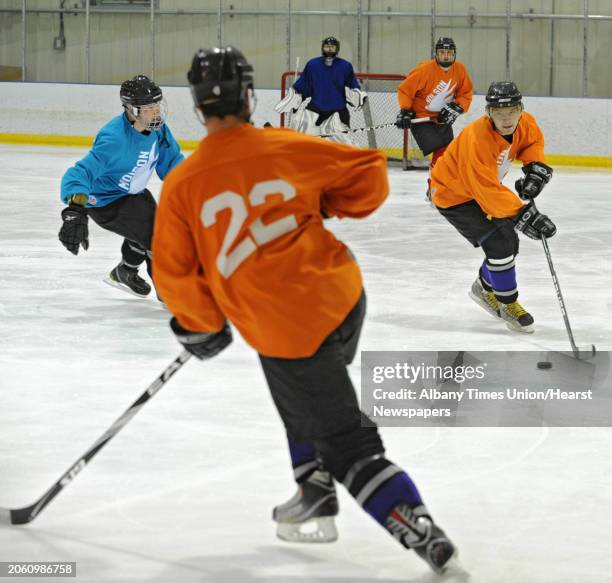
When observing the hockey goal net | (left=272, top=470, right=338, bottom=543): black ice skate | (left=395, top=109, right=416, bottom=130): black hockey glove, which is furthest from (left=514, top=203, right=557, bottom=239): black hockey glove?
the hockey goal net

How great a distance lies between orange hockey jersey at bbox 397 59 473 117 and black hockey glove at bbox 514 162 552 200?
14.3 ft

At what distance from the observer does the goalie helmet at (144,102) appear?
13.8 ft

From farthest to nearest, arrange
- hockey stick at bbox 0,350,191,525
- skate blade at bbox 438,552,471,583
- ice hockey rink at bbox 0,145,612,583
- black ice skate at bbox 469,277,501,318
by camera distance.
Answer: black ice skate at bbox 469,277,501,318 < hockey stick at bbox 0,350,191,525 < ice hockey rink at bbox 0,145,612,583 < skate blade at bbox 438,552,471,583

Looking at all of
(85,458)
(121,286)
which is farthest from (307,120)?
(85,458)

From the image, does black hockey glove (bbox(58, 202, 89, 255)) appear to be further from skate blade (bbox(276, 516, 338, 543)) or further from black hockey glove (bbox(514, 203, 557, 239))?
skate blade (bbox(276, 516, 338, 543))

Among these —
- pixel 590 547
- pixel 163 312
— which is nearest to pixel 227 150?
pixel 590 547

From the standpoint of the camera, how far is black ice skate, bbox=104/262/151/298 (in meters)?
4.67

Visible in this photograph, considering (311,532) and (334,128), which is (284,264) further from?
(334,128)

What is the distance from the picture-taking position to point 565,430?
2.97 metres

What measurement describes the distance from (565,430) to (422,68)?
18.8 feet

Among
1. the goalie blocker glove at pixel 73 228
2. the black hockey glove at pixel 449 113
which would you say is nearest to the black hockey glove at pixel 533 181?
the goalie blocker glove at pixel 73 228

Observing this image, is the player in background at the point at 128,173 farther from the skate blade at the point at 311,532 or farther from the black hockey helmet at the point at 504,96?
the skate blade at the point at 311,532

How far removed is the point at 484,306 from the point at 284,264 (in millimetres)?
2547

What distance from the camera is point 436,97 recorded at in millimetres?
8438
